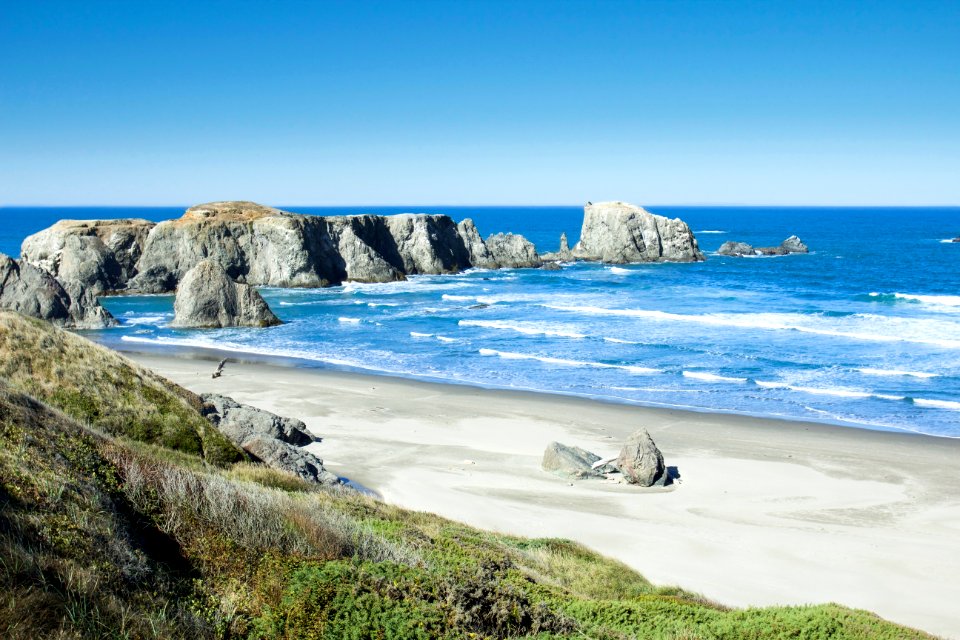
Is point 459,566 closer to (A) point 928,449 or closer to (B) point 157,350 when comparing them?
(A) point 928,449

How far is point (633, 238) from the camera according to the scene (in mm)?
98750

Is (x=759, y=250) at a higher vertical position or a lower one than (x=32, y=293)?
higher

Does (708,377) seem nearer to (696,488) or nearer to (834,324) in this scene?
(696,488)

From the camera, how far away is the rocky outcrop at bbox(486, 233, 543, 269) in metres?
92.2

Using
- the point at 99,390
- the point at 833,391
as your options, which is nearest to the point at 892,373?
the point at 833,391

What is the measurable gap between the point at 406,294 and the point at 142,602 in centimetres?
6165

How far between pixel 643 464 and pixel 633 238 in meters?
79.9

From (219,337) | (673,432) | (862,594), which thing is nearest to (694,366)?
(673,432)

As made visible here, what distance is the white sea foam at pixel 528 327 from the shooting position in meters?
47.7

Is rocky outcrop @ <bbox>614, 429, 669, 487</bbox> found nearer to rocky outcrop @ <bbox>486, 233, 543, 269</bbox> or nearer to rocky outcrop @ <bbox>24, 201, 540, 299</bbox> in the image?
rocky outcrop @ <bbox>24, 201, 540, 299</bbox>

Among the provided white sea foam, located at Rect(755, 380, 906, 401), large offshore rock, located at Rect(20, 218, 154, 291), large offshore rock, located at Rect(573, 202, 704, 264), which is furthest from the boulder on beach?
large offshore rock, located at Rect(573, 202, 704, 264)

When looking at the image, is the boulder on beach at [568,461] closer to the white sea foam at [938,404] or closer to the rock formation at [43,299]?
the white sea foam at [938,404]

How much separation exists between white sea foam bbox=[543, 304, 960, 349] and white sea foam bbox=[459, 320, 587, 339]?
6804mm

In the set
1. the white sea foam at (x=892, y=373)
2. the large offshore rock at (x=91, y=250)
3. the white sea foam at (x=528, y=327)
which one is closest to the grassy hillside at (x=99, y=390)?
the white sea foam at (x=892, y=373)
